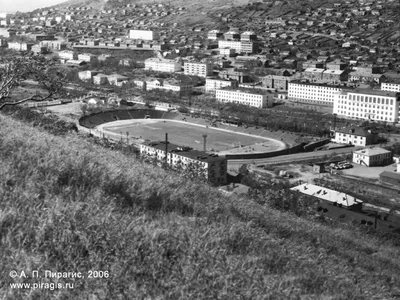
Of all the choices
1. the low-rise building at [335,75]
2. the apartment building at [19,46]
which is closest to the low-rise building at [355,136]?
the low-rise building at [335,75]

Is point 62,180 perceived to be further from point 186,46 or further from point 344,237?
point 186,46

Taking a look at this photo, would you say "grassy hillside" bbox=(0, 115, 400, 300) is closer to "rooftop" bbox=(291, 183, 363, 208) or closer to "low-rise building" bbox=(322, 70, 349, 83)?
"rooftop" bbox=(291, 183, 363, 208)

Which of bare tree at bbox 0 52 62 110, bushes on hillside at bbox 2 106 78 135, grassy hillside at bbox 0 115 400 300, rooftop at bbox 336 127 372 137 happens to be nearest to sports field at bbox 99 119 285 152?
rooftop at bbox 336 127 372 137

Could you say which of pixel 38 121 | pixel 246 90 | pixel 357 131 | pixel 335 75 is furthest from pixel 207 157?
pixel 335 75

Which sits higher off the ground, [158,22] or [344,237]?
[158,22]

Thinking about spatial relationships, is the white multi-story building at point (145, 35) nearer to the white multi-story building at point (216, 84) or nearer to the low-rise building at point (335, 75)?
the white multi-story building at point (216, 84)

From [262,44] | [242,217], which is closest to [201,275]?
[242,217]
